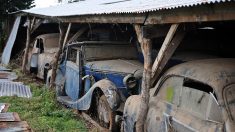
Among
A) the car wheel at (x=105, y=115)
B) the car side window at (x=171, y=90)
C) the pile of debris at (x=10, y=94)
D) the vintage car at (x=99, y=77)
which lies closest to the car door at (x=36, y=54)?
the pile of debris at (x=10, y=94)

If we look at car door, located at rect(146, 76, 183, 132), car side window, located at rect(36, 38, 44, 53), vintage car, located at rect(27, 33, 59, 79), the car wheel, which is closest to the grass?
the car wheel

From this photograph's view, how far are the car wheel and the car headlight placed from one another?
0.59m

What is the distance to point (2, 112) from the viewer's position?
9.19 meters

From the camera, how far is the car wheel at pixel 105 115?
311 inches

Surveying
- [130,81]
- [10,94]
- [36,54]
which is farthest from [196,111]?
[36,54]

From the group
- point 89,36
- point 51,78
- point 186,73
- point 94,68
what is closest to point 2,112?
point 94,68

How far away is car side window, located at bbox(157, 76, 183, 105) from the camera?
18.3 feet

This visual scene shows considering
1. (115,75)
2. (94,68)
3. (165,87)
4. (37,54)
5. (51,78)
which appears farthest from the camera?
(37,54)

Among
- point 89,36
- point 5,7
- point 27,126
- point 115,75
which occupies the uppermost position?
point 5,7

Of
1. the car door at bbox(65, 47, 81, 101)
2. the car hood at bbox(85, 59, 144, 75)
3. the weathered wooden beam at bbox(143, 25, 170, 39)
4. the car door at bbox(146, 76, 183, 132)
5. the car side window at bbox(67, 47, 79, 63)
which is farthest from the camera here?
the car side window at bbox(67, 47, 79, 63)

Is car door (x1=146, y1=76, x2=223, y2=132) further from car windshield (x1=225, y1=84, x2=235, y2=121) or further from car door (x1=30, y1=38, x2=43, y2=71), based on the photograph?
car door (x1=30, y1=38, x2=43, y2=71)

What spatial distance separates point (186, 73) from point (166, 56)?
1230 millimetres

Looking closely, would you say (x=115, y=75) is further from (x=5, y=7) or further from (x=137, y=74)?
(x=5, y=7)

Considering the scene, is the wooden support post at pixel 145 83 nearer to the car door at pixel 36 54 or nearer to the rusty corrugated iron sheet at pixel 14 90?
the rusty corrugated iron sheet at pixel 14 90
